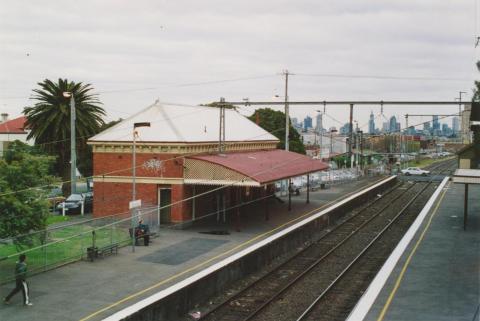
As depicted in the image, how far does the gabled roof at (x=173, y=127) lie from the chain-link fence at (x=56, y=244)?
5.50 metres

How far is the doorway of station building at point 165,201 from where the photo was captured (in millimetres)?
30547

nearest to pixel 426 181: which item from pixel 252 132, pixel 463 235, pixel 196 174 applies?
pixel 252 132

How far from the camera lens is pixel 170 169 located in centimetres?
3059

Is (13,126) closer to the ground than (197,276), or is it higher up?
higher up

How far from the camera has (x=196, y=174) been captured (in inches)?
1186

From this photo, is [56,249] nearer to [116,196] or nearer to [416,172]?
[116,196]

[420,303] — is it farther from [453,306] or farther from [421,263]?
[421,263]

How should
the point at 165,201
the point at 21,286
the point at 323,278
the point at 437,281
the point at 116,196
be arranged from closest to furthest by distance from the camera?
the point at 21,286, the point at 437,281, the point at 323,278, the point at 165,201, the point at 116,196

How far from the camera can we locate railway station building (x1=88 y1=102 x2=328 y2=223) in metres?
30.0

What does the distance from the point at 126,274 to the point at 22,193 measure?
463 cm

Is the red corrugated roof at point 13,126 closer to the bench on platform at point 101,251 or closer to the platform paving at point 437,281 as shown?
the bench on platform at point 101,251

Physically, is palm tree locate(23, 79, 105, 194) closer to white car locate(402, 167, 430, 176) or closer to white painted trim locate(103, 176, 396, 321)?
white painted trim locate(103, 176, 396, 321)

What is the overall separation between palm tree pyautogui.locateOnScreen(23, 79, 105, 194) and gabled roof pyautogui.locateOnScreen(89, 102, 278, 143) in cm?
858

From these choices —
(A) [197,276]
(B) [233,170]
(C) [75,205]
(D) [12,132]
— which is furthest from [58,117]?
(D) [12,132]
